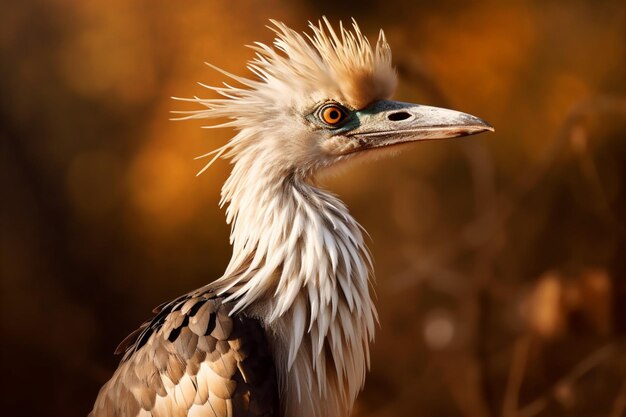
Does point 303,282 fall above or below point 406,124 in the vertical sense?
below

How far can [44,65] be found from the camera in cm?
292

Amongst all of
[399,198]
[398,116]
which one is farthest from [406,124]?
[399,198]

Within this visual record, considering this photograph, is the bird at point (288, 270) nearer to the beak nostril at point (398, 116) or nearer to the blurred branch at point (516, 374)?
the beak nostril at point (398, 116)

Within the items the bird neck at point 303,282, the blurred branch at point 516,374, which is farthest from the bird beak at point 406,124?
the blurred branch at point 516,374

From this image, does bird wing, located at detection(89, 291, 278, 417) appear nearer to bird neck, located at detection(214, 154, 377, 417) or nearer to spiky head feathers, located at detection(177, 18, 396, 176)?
bird neck, located at detection(214, 154, 377, 417)

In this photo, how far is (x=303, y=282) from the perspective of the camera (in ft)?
5.21

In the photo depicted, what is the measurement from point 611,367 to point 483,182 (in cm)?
83

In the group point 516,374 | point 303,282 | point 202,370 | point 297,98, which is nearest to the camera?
point 202,370

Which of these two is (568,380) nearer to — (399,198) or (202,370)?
(399,198)

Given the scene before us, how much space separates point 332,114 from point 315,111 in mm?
37

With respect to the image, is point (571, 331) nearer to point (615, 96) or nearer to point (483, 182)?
point (483, 182)

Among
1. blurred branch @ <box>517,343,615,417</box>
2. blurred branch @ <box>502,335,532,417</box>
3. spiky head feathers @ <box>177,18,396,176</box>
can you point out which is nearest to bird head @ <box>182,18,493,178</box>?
spiky head feathers @ <box>177,18,396,176</box>

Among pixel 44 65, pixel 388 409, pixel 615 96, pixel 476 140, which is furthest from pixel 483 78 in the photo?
pixel 44 65

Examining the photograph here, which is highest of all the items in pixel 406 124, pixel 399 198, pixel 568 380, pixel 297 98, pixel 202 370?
pixel 297 98
